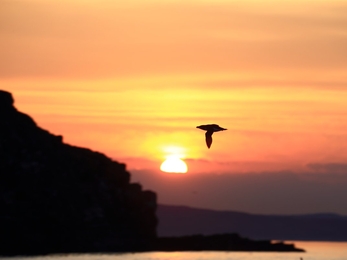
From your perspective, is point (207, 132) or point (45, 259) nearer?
point (207, 132)

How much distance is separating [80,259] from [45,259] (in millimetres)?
6768

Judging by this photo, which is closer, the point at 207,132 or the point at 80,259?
the point at 207,132

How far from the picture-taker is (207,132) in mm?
73438

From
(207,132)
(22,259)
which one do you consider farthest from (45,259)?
(207,132)

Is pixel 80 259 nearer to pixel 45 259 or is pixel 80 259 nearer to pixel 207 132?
pixel 45 259

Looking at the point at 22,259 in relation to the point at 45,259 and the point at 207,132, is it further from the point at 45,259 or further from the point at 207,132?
the point at 207,132

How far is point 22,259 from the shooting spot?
199875 mm

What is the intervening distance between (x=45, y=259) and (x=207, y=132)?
130 metres

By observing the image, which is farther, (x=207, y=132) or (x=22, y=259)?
(x=22, y=259)

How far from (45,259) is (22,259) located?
4.08 meters

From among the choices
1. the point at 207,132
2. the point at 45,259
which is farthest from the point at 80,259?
the point at 207,132

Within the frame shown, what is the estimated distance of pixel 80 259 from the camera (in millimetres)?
196375

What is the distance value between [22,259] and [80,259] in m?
10.8
